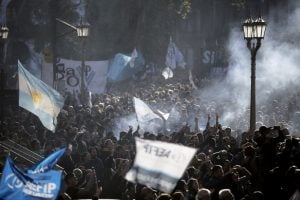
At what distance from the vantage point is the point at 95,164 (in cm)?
1311

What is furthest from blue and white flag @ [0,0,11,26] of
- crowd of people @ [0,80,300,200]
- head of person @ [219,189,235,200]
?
head of person @ [219,189,235,200]

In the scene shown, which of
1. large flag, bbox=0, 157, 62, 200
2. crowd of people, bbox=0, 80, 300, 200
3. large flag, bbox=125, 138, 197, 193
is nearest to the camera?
large flag, bbox=0, 157, 62, 200

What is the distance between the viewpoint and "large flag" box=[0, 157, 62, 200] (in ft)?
24.0

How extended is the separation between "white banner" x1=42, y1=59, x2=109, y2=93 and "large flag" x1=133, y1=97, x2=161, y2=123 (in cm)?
963

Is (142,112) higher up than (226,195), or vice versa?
(142,112)

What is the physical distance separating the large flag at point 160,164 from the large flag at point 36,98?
26.4 feet

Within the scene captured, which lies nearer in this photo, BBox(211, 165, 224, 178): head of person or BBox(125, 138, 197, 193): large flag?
BBox(125, 138, 197, 193): large flag

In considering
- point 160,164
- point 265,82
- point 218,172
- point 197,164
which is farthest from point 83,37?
point 160,164

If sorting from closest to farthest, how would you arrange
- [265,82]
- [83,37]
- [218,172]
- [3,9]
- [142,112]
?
[218,172] < [142,112] < [83,37] < [265,82] < [3,9]

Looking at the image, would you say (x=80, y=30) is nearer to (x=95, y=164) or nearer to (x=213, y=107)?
(x=213, y=107)

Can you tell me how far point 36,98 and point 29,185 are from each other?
8.66 metres

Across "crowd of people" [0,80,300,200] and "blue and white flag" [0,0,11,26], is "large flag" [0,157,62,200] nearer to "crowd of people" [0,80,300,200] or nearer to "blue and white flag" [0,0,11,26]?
"crowd of people" [0,80,300,200]

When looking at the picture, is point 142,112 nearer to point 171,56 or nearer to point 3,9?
point 171,56

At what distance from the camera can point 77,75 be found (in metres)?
28.1
